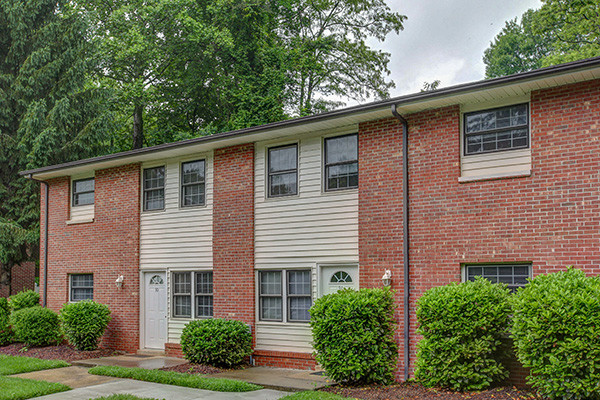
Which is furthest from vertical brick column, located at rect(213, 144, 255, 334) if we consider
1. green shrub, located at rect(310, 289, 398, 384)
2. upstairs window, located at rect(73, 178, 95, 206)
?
upstairs window, located at rect(73, 178, 95, 206)

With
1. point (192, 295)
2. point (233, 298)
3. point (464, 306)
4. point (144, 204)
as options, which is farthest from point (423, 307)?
point (144, 204)

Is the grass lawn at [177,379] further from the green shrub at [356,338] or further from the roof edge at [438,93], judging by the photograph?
the roof edge at [438,93]

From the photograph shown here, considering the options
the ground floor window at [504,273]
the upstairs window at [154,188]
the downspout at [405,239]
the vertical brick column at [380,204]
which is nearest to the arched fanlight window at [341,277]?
the vertical brick column at [380,204]

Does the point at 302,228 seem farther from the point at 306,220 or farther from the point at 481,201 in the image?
the point at 481,201

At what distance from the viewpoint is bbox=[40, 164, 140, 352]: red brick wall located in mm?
16375

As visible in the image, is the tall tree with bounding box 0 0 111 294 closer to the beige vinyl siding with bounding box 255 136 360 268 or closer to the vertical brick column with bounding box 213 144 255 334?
the vertical brick column with bounding box 213 144 255 334

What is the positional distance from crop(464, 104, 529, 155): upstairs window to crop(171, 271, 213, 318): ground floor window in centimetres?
734

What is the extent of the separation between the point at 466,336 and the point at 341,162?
476cm

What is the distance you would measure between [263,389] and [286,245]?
3546mm

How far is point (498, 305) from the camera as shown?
9383mm

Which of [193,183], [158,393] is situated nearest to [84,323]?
[193,183]

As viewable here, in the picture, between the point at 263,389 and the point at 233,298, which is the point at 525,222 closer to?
the point at 263,389

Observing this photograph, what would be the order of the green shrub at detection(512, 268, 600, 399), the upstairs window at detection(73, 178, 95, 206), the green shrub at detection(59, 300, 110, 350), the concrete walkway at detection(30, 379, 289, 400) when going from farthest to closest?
1. the upstairs window at detection(73, 178, 95, 206)
2. the green shrub at detection(59, 300, 110, 350)
3. the concrete walkway at detection(30, 379, 289, 400)
4. the green shrub at detection(512, 268, 600, 399)

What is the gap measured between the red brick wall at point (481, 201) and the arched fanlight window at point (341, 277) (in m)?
0.66
